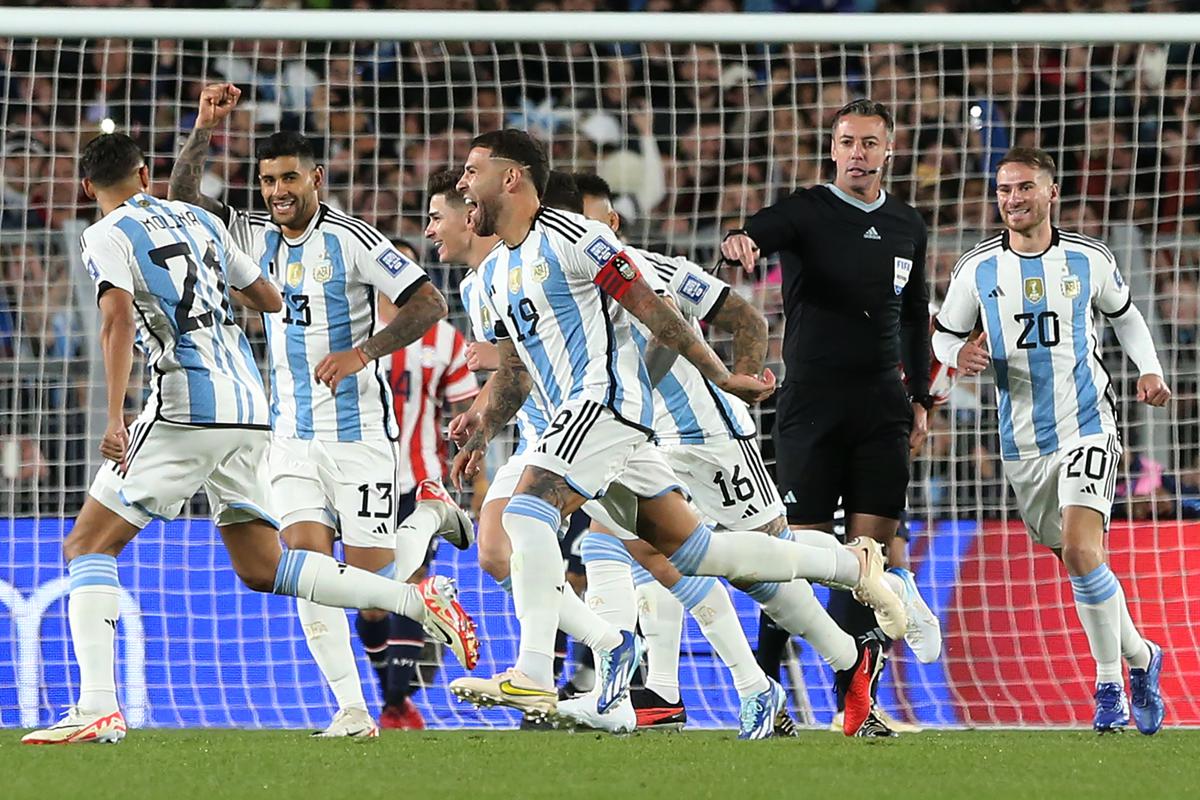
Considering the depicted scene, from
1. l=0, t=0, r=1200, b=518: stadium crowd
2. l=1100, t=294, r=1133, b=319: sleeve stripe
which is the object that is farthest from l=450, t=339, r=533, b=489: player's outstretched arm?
l=0, t=0, r=1200, b=518: stadium crowd

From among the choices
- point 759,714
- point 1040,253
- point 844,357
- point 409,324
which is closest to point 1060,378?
point 1040,253

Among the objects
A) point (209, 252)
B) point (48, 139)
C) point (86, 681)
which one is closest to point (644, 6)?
point (48, 139)

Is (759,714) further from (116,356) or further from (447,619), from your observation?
(116,356)

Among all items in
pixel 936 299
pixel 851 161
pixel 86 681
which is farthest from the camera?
pixel 936 299

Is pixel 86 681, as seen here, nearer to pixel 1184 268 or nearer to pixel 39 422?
pixel 39 422

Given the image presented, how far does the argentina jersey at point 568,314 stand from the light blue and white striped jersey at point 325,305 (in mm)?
888

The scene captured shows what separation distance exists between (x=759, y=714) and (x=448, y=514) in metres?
1.70

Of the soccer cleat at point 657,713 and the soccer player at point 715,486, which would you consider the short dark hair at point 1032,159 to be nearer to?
the soccer player at point 715,486

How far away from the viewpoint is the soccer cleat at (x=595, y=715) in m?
6.69

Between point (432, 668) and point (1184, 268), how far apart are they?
4117 millimetres

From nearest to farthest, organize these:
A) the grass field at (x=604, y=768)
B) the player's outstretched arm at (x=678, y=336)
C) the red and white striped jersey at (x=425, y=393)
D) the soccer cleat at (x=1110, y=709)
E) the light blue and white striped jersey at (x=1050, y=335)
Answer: the grass field at (x=604, y=768) → the player's outstretched arm at (x=678, y=336) → the soccer cleat at (x=1110, y=709) → the light blue and white striped jersey at (x=1050, y=335) → the red and white striped jersey at (x=425, y=393)

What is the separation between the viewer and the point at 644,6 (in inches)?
516

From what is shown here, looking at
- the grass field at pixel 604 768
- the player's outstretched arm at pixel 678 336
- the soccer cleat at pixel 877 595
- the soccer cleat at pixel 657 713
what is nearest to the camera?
the grass field at pixel 604 768

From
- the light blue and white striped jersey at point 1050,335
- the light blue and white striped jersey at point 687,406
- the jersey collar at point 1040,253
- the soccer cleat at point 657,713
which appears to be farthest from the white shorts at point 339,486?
the jersey collar at point 1040,253
